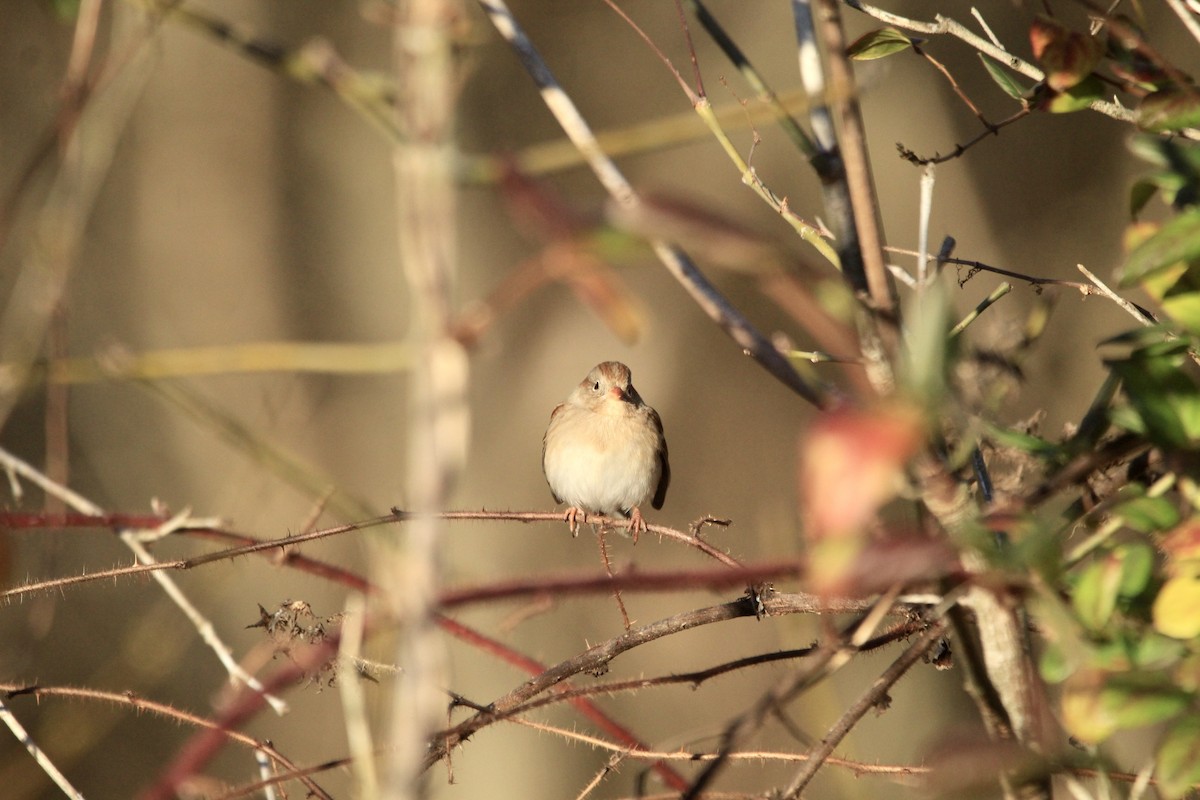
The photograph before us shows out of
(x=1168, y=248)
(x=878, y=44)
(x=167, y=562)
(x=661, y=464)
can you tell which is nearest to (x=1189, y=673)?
(x=1168, y=248)

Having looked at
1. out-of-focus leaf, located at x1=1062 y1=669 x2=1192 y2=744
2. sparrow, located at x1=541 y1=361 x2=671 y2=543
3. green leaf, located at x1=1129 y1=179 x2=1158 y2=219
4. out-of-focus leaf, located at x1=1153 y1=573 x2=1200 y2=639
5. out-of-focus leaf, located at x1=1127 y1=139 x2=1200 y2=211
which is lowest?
out-of-focus leaf, located at x1=1062 y1=669 x2=1192 y2=744

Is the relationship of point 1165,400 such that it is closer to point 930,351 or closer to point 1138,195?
point 1138,195

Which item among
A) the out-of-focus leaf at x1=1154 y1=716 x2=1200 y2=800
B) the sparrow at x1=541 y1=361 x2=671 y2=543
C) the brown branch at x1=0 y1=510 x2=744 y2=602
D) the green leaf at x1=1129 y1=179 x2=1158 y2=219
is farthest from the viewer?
the sparrow at x1=541 y1=361 x2=671 y2=543

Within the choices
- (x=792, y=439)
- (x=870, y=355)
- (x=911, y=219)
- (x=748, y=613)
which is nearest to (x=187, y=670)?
(x=792, y=439)

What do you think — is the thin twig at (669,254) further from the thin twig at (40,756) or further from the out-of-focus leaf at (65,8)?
the thin twig at (40,756)

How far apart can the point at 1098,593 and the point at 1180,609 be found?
6cm

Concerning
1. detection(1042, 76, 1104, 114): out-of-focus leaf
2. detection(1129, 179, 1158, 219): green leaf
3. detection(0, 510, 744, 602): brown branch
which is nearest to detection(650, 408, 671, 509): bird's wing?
detection(0, 510, 744, 602): brown branch

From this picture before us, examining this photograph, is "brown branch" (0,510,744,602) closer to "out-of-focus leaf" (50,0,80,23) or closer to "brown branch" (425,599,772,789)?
"brown branch" (425,599,772,789)

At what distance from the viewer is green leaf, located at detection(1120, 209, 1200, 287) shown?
897 mm

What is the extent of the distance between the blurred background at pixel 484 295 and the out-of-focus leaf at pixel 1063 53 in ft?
14.3

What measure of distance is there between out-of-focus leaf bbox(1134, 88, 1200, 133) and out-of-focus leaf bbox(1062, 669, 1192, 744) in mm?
482

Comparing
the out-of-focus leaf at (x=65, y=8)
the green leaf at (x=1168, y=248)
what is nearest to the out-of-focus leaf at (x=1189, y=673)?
the green leaf at (x=1168, y=248)

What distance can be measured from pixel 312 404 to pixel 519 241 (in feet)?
4.37

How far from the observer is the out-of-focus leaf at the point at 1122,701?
83cm
